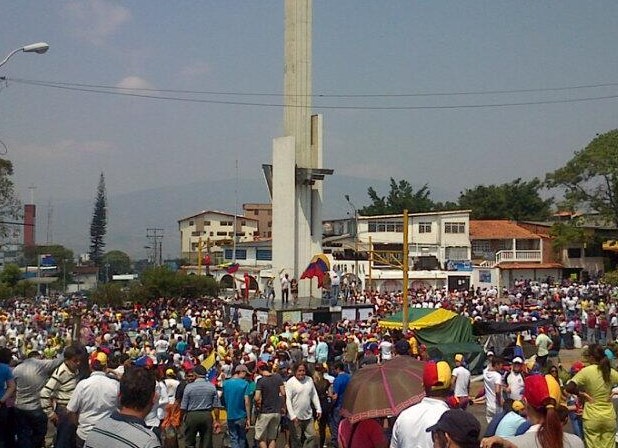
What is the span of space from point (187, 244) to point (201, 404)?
351 feet

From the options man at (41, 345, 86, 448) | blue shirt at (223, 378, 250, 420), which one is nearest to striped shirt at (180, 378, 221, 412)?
blue shirt at (223, 378, 250, 420)

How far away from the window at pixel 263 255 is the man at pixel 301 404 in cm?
5501

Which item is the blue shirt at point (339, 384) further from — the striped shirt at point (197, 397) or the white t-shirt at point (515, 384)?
the white t-shirt at point (515, 384)

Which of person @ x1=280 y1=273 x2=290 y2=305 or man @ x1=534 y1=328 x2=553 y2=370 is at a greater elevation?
person @ x1=280 y1=273 x2=290 y2=305

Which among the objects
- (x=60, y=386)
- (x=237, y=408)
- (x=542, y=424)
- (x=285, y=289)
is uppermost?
(x=542, y=424)

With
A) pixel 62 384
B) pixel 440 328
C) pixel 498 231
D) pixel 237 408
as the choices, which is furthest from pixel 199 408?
pixel 498 231

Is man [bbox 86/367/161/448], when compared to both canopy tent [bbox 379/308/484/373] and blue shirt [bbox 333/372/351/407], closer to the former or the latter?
blue shirt [bbox 333/372/351/407]

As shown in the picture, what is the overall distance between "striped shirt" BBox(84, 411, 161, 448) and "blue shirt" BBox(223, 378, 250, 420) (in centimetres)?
612

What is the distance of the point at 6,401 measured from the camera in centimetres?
841

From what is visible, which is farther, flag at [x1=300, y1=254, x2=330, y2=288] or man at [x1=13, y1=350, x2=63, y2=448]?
flag at [x1=300, y1=254, x2=330, y2=288]

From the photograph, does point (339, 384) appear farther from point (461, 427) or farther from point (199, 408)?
point (461, 427)

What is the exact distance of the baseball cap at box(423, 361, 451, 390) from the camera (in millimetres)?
5125

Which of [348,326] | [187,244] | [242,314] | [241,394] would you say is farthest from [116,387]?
[187,244]

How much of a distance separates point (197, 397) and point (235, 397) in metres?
0.85
